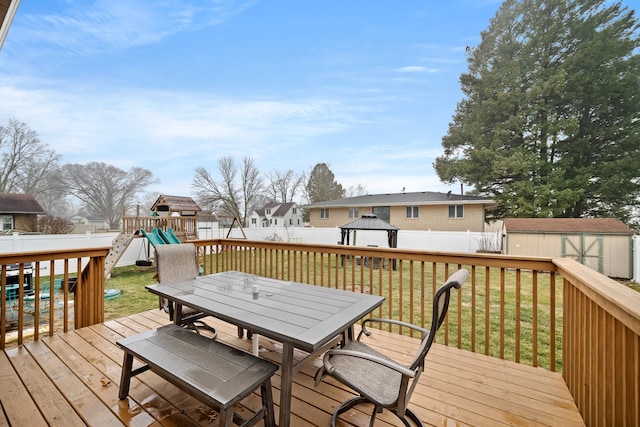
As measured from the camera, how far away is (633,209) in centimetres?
1335

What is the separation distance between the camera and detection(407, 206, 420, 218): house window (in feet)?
54.7

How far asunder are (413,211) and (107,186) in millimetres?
21932

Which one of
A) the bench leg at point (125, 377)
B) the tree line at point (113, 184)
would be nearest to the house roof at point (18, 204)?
the tree line at point (113, 184)

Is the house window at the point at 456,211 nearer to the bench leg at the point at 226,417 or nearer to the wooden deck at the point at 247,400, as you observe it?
the wooden deck at the point at 247,400

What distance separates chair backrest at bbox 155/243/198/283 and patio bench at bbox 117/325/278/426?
37.6 inches

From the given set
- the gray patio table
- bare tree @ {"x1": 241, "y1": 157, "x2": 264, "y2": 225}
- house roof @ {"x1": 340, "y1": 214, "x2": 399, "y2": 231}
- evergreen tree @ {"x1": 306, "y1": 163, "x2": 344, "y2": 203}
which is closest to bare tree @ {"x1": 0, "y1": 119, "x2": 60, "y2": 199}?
bare tree @ {"x1": 241, "y1": 157, "x2": 264, "y2": 225}

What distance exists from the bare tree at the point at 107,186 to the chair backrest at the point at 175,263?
66.2ft

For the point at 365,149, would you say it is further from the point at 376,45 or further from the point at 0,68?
the point at 0,68

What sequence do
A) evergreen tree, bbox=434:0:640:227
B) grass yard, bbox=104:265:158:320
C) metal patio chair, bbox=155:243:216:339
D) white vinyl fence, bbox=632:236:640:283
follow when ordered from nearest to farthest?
metal patio chair, bbox=155:243:216:339
grass yard, bbox=104:265:158:320
white vinyl fence, bbox=632:236:640:283
evergreen tree, bbox=434:0:640:227

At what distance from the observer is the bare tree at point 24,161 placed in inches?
546

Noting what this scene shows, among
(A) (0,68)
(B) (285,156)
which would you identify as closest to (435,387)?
(A) (0,68)

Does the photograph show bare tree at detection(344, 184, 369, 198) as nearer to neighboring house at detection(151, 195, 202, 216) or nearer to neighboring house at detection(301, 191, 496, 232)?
neighboring house at detection(301, 191, 496, 232)

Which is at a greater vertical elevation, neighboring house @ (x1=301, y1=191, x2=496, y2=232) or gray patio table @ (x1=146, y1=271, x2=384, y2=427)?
neighboring house @ (x1=301, y1=191, x2=496, y2=232)

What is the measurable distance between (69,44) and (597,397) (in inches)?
546
